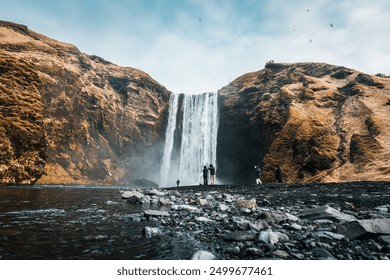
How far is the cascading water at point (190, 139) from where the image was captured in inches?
1898

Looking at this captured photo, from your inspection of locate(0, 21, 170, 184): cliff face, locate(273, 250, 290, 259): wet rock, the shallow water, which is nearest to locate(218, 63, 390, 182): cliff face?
locate(0, 21, 170, 184): cliff face

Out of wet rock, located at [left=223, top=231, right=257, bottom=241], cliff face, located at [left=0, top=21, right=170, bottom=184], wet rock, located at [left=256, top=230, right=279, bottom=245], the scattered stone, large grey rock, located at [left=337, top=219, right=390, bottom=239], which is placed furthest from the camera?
cliff face, located at [left=0, top=21, right=170, bottom=184]

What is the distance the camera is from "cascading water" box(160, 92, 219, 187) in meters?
48.2

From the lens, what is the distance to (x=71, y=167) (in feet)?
125

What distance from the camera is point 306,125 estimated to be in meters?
32.2

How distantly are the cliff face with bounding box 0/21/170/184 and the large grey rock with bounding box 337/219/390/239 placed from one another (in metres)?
30.6

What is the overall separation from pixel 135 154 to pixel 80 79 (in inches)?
687

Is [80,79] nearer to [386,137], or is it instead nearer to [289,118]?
[289,118]

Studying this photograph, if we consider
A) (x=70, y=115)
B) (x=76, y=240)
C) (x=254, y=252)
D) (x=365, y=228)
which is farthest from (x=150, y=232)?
(x=70, y=115)

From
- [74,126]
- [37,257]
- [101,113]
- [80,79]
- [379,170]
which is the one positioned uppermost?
[80,79]

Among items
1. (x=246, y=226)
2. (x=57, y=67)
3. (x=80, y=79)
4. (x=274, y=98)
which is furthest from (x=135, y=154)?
(x=246, y=226)

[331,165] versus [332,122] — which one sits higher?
[332,122]

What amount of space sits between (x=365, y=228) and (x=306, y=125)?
101 feet

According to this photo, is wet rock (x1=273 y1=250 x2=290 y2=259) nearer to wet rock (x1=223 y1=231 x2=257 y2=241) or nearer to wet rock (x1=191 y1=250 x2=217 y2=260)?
wet rock (x1=223 y1=231 x2=257 y2=241)
